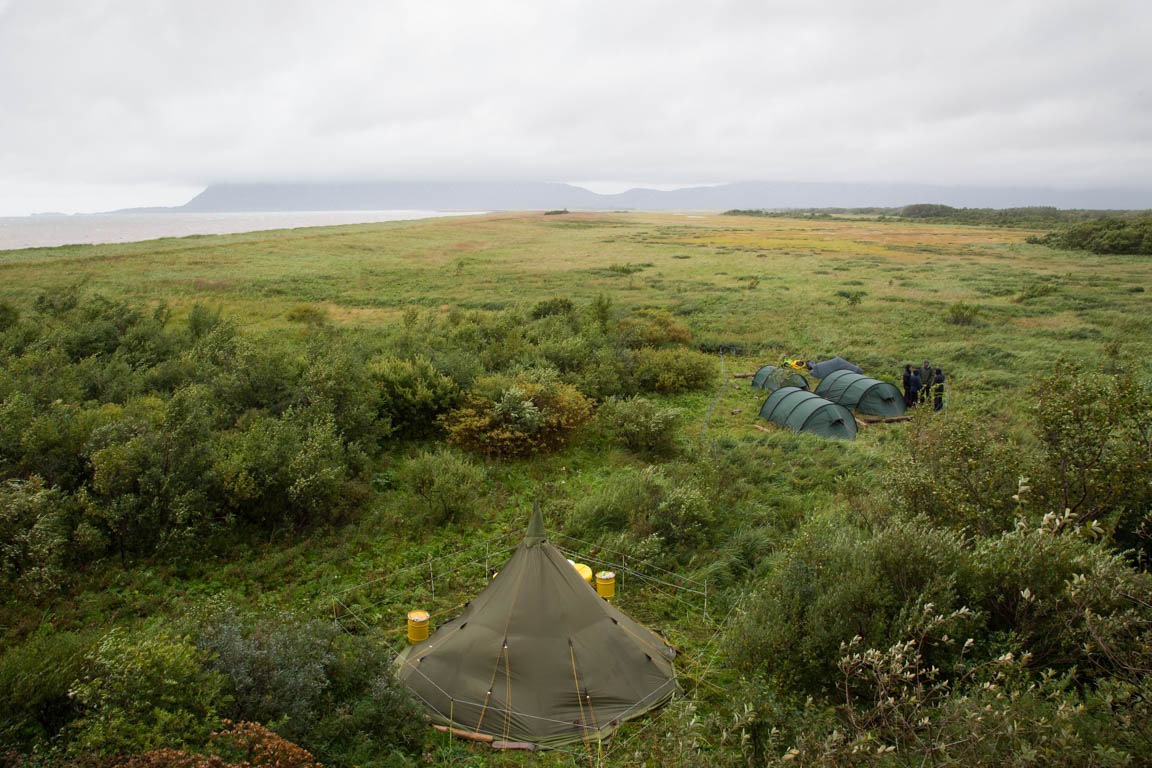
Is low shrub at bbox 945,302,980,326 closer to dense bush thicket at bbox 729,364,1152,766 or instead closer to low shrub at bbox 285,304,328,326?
dense bush thicket at bbox 729,364,1152,766

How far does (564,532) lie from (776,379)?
11812 mm

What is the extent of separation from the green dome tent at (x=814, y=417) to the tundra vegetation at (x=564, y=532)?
2.19 feet

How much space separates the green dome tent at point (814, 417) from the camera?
1723cm

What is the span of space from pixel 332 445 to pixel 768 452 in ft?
35.5

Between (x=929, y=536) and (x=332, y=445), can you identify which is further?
(x=332, y=445)

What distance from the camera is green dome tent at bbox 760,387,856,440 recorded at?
56.5 ft

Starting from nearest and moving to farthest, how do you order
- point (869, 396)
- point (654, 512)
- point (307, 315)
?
point (654, 512)
point (869, 396)
point (307, 315)

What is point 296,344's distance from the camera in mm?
24609

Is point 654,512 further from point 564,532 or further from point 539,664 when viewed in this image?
point 539,664

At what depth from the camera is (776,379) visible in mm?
20703

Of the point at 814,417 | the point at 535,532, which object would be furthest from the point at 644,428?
the point at 535,532

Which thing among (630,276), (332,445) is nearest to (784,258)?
(630,276)

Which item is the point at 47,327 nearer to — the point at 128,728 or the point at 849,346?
the point at 128,728

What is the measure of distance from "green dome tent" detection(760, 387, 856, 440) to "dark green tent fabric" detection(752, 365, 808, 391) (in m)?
1.89
